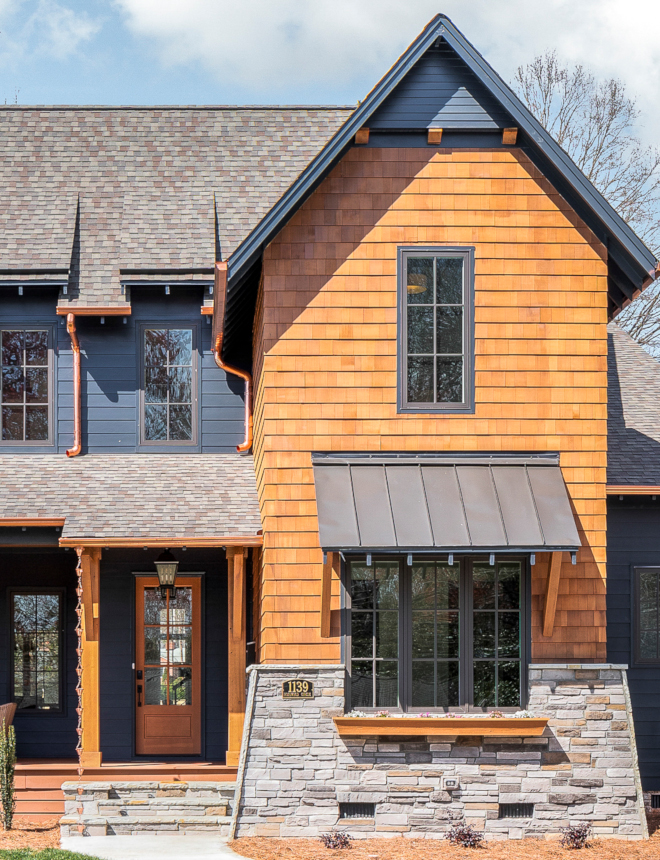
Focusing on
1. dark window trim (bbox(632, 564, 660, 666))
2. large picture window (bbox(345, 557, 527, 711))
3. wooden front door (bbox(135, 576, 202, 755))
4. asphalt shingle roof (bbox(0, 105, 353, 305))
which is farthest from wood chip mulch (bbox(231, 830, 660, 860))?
asphalt shingle roof (bbox(0, 105, 353, 305))

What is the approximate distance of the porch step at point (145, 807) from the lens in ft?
31.1

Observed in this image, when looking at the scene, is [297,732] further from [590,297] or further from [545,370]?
[590,297]

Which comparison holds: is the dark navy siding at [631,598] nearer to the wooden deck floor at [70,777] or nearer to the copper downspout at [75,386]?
the wooden deck floor at [70,777]

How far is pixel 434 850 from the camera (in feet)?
28.5

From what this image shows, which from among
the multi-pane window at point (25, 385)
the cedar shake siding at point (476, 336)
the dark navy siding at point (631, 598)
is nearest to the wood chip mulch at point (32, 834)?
the cedar shake siding at point (476, 336)

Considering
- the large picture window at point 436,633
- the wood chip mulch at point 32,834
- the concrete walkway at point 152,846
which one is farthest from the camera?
the large picture window at point 436,633

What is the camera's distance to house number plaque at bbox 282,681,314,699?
30.4 feet

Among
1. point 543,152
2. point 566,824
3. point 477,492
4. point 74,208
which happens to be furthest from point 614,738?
point 74,208

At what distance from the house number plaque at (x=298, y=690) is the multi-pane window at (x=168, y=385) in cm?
404

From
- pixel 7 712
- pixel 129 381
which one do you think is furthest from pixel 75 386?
pixel 7 712

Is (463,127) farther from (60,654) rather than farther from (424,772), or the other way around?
(60,654)

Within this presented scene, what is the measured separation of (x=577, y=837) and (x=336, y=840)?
2.17 meters

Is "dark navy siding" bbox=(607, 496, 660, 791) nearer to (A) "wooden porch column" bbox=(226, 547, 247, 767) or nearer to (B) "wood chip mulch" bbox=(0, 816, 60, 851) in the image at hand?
(A) "wooden porch column" bbox=(226, 547, 247, 767)

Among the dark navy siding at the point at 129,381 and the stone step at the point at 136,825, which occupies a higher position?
the dark navy siding at the point at 129,381
